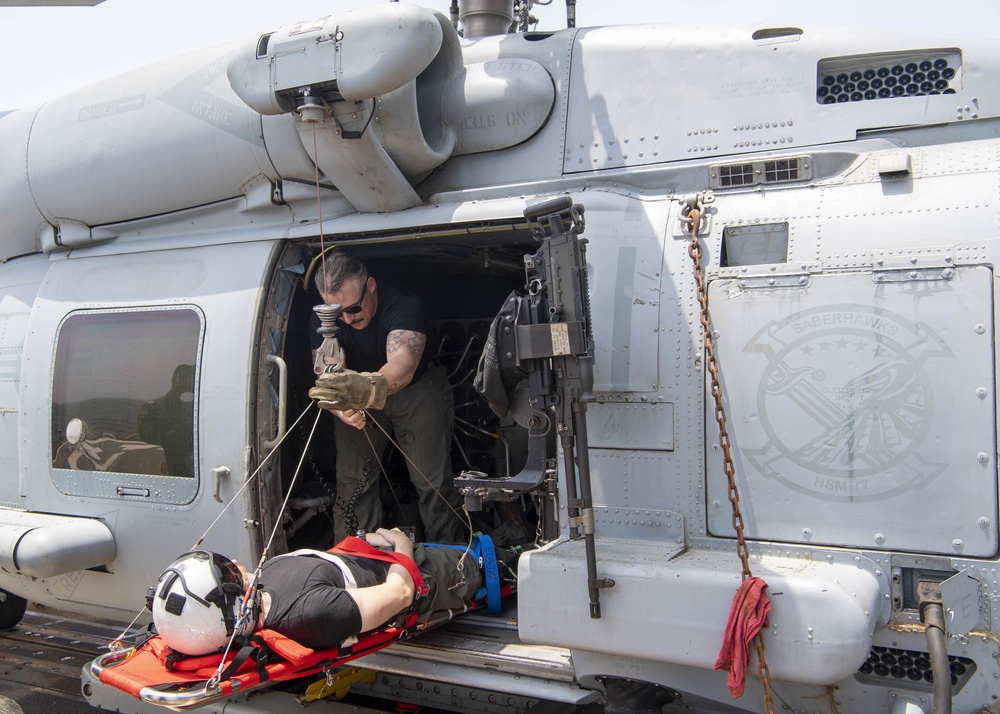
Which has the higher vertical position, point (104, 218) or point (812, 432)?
point (104, 218)

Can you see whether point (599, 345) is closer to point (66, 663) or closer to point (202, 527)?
point (202, 527)

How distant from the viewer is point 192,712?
3916 mm

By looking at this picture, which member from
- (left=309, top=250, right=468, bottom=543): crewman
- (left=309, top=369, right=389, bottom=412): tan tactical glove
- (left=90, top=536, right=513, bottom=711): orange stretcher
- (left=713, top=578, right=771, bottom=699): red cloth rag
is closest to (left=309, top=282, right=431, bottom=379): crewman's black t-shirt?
(left=309, top=250, right=468, bottom=543): crewman

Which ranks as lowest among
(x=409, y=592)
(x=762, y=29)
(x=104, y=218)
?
(x=409, y=592)

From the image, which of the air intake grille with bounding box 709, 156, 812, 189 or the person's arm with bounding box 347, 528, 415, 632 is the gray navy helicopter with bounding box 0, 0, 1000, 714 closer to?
the air intake grille with bounding box 709, 156, 812, 189

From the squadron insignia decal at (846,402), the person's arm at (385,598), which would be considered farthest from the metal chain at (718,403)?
the person's arm at (385,598)

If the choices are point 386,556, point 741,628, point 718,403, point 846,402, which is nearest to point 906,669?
point 741,628

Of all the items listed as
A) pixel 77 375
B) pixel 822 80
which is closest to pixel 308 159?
pixel 77 375

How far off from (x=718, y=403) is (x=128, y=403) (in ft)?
9.80

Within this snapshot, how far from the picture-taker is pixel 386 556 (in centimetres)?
364

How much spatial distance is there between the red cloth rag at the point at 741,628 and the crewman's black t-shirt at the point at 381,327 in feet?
7.45

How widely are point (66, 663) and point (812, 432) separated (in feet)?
15.7

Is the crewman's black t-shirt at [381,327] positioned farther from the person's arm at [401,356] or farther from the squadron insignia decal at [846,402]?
the squadron insignia decal at [846,402]

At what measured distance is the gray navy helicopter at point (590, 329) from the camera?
9.32 feet
